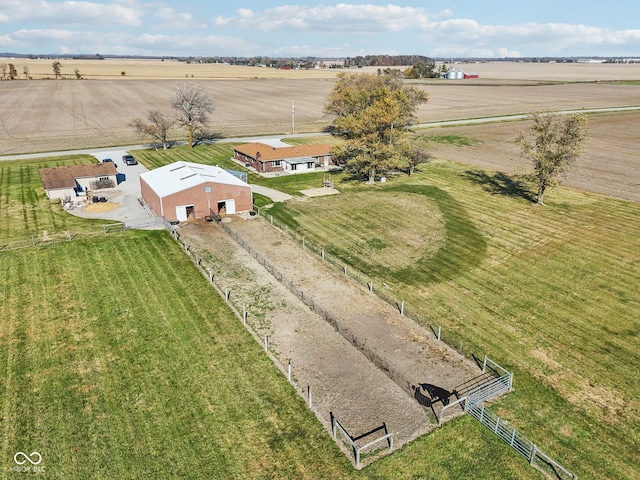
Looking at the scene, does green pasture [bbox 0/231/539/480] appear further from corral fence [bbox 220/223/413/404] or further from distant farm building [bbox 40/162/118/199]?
distant farm building [bbox 40/162/118/199]

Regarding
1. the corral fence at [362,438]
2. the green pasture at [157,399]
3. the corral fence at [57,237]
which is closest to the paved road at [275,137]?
the corral fence at [57,237]

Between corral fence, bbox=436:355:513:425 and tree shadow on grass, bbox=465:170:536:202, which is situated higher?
tree shadow on grass, bbox=465:170:536:202

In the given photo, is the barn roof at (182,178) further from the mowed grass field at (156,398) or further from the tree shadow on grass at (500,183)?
the tree shadow on grass at (500,183)

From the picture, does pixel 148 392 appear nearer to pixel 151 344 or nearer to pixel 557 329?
pixel 151 344

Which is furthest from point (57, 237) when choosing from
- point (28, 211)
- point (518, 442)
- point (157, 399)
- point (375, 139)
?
point (518, 442)

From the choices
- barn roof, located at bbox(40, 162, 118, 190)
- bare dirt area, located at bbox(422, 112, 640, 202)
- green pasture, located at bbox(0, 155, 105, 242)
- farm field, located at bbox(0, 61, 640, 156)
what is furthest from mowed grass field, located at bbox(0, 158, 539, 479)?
farm field, located at bbox(0, 61, 640, 156)

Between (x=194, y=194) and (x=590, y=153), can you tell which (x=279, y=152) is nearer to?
(x=194, y=194)
